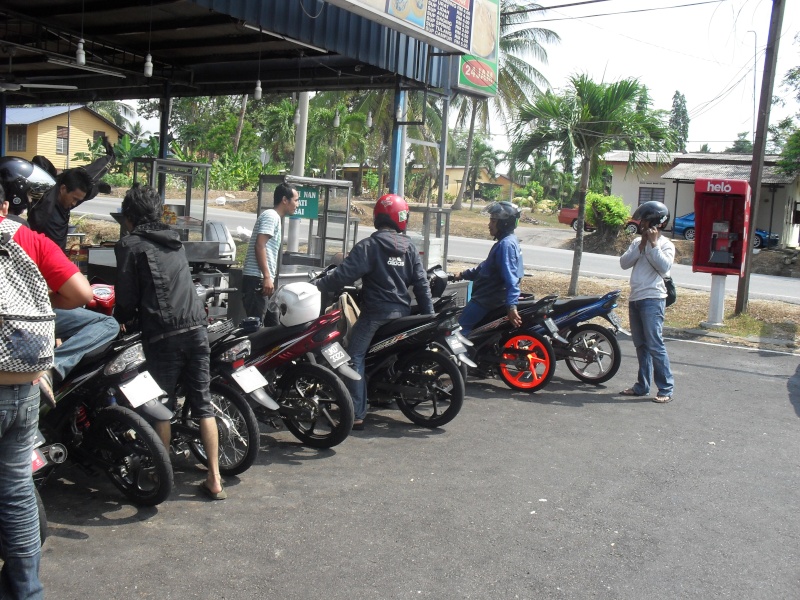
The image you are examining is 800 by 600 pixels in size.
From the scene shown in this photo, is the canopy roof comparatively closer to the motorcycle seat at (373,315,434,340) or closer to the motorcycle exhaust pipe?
the motorcycle seat at (373,315,434,340)

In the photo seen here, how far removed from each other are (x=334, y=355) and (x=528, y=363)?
8.68ft

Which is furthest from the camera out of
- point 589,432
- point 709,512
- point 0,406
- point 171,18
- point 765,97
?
point 765,97

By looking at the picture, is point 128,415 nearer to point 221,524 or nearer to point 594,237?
point 221,524

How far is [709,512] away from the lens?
197 inches

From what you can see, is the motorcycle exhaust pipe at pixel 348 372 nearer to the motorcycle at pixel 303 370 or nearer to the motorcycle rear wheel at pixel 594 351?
the motorcycle at pixel 303 370

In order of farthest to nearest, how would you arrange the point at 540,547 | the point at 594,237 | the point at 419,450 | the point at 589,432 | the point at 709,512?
the point at 594,237
the point at 589,432
the point at 419,450
the point at 709,512
the point at 540,547

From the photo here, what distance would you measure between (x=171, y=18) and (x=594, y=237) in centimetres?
1919

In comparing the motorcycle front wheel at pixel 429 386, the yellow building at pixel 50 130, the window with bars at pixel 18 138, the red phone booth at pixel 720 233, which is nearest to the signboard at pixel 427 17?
the motorcycle front wheel at pixel 429 386

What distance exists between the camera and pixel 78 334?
4598mm

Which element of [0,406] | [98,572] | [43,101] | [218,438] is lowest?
[98,572]

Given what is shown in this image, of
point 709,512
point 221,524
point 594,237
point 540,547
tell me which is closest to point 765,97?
point 709,512

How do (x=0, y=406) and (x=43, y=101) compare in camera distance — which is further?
(x=43, y=101)

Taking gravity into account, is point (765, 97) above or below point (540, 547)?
above

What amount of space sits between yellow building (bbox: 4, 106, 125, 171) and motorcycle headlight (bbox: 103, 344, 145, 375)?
42.5m
